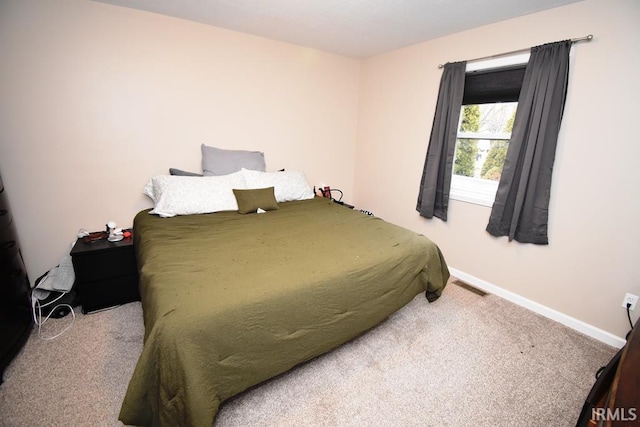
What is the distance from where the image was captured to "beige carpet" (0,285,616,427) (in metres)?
1.36

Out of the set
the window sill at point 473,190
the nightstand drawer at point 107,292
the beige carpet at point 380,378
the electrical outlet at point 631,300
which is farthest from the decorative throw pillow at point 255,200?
the electrical outlet at point 631,300

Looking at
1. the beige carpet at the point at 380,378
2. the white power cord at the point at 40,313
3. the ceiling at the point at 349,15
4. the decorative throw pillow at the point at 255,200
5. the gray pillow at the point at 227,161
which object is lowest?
the beige carpet at the point at 380,378

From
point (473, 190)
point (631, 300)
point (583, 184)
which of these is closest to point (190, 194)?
point (473, 190)

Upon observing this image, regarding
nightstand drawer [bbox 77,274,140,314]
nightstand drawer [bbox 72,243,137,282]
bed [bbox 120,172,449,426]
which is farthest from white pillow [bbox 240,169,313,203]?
nightstand drawer [bbox 77,274,140,314]

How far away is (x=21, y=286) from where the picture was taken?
5.85ft

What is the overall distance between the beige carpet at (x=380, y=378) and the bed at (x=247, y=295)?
22cm

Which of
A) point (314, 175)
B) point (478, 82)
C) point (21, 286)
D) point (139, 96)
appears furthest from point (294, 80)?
point (21, 286)

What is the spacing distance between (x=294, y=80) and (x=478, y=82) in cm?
192

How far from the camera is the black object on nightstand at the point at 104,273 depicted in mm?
1997

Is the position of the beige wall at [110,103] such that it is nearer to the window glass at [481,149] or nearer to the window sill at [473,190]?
the window glass at [481,149]

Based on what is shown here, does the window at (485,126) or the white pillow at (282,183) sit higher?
the window at (485,126)

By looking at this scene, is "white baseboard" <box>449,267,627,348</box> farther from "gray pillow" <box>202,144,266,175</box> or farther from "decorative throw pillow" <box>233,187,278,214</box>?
"gray pillow" <box>202,144,266,175</box>

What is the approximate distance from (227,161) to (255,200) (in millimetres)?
627

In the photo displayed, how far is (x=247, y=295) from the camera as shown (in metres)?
1.26
